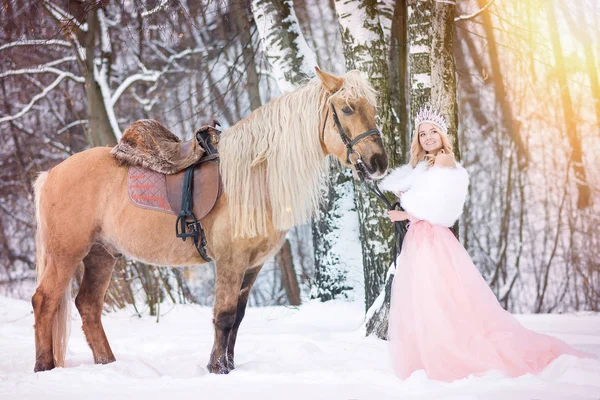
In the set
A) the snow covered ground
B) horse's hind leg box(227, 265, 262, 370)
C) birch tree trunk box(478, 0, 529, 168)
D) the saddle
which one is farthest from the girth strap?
birch tree trunk box(478, 0, 529, 168)

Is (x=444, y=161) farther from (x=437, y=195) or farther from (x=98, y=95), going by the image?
(x=98, y=95)

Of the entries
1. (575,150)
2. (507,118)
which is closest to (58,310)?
(575,150)

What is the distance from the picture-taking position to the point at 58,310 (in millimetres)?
4594

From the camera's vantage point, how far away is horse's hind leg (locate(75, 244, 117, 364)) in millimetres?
4738

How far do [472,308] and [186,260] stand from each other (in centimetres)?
208

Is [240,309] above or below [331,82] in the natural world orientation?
below

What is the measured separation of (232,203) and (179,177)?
0.49 meters

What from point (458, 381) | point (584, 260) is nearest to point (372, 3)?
point (458, 381)

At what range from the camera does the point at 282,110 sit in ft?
14.0

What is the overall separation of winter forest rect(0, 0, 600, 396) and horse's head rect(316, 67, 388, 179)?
56 centimetres

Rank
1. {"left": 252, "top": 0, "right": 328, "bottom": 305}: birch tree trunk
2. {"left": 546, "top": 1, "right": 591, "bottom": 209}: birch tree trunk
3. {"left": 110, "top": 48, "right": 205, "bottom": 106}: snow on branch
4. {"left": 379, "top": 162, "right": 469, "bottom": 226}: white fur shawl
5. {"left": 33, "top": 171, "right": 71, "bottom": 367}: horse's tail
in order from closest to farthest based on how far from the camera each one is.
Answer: {"left": 379, "top": 162, "right": 469, "bottom": 226}: white fur shawl, {"left": 33, "top": 171, "right": 71, "bottom": 367}: horse's tail, {"left": 252, "top": 0, "right": 328, "bottom": 305}: birch tree trunk, {"left": 546, "top": 1, "right": 591, "bottom": 209}: birch tree trunk, {"left": 110, "top": 48, "right": 205, "bottom": 106}: snow on branch

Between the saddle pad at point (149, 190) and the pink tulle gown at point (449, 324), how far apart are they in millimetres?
1781

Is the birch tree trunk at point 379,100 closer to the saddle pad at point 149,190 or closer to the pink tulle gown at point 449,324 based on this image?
the pink tulle gown at point 449,324

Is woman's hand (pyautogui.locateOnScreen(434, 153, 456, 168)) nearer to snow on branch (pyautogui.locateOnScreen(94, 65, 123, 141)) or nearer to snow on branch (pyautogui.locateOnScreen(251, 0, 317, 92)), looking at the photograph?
snow on branch (pyautogui.locateOnScreen(251, 0, 317, 92))
